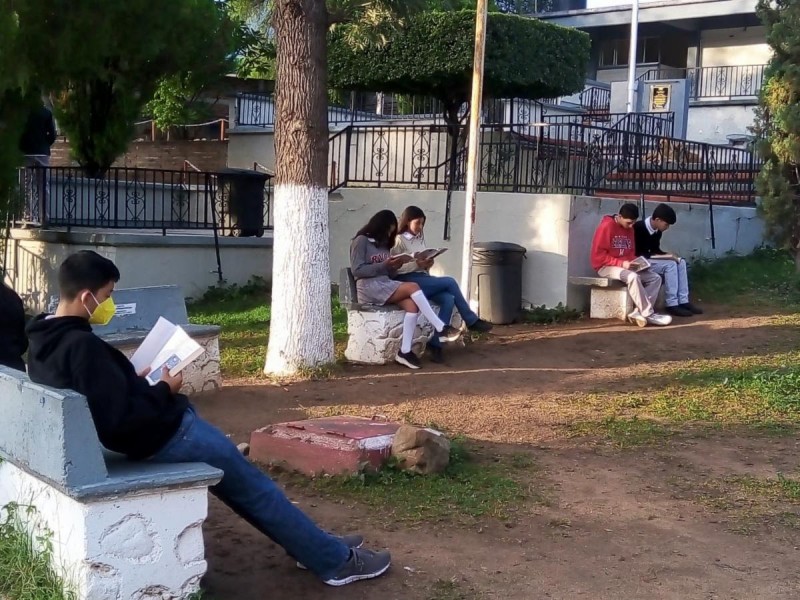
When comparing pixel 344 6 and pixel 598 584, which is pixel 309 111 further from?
pixel 598 584

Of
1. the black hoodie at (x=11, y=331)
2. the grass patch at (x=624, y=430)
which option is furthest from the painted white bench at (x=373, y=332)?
the black hoodie at (x=11, y=331)

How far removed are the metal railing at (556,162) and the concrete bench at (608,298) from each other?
1.39 m

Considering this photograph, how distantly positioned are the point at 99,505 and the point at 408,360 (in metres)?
5.27

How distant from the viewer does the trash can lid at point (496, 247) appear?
35.9 feet

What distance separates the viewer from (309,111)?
8250 mm

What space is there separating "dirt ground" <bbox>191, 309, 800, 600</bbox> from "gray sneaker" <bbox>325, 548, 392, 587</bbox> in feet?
0.14

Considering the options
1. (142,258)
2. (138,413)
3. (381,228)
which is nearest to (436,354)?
(381,228)

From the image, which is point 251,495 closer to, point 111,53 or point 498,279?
point 498,279

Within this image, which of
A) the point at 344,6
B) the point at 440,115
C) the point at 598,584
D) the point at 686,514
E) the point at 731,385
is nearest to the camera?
the point at 598,584

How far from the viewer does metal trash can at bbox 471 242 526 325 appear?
1098 cm

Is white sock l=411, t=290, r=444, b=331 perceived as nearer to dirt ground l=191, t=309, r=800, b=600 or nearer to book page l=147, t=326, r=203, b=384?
dirt ground l=191, t=309, r=800, b=600

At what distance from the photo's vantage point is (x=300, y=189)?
8.30 metres

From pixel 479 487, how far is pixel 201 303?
26.0 ft

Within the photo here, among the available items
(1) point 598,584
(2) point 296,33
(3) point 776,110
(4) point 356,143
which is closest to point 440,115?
(4) point 356,143
